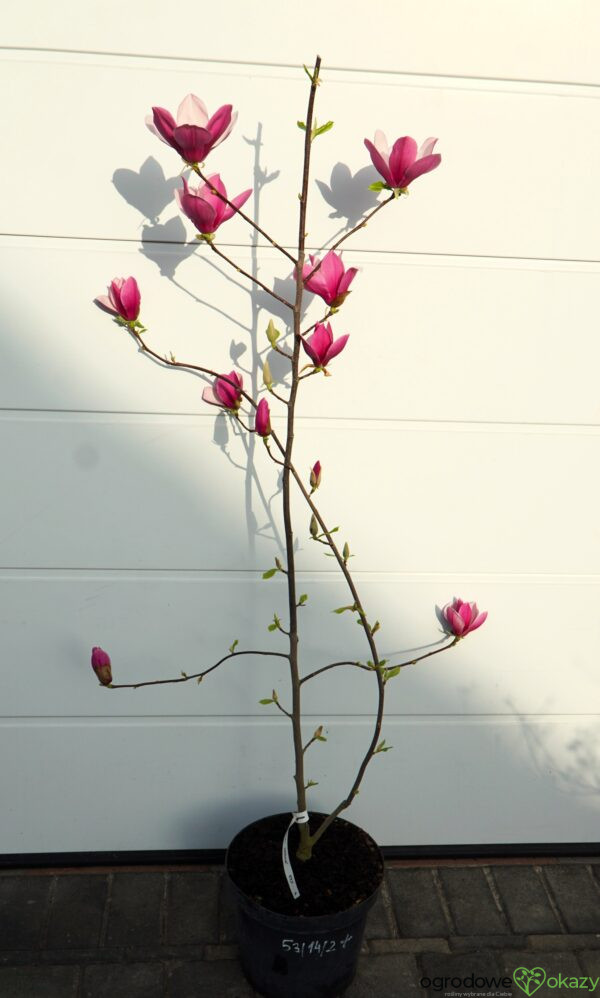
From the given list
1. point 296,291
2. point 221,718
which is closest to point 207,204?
point 296,291

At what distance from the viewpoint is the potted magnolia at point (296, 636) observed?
1.71m

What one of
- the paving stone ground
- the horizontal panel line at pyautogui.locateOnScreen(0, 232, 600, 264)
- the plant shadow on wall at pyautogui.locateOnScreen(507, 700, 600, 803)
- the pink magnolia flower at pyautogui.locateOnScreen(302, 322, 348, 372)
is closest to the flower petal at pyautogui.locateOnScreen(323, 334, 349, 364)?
the pink magnolia flower at pyautogui.locateOnScreen(302, 322, 348, 372)

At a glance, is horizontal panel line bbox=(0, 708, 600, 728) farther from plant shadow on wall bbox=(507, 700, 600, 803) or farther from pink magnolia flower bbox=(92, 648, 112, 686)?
pink magnolia flower bbox=(92, 648, 112, 686)

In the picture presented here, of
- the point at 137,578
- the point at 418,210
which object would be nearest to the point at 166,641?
the point at 137,578

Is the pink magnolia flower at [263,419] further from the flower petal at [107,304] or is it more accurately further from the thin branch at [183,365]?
the flower petal at [107,304]

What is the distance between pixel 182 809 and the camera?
234 cm

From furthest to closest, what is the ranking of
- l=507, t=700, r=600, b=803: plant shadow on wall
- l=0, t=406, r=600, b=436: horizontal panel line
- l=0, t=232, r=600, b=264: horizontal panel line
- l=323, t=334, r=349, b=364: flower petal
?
l=507, t=700, r=600, b=803: plant shadow on wall < l=0, t=406, r=600, b=436: horizontal panel line < l=0, t=232, r=600, b=264: horizontal panel line < l=323, t=334, r=349, b=364: flower petal

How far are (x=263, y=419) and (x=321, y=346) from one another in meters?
0.18

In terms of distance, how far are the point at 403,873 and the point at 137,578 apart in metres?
1.08

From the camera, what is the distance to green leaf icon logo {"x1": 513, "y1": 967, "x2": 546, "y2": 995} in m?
2.09

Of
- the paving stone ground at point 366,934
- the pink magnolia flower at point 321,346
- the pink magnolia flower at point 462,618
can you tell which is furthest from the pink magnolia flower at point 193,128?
the paving stone ground at point 366,934

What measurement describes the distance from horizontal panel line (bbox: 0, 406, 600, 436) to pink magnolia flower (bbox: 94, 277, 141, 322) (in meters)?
0.26

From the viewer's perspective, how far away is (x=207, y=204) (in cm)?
165

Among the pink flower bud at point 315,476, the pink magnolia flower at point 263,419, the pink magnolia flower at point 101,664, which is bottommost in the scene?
the pink magnolia flower at point 101,664
